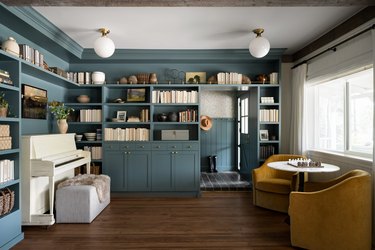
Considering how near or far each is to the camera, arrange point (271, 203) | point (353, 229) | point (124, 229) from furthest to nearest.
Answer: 1. point (271, 203)
2. point (124, 229)
3. point (353, 229)

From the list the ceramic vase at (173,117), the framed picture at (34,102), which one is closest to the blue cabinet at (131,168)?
the ceramic vase at (173,117)

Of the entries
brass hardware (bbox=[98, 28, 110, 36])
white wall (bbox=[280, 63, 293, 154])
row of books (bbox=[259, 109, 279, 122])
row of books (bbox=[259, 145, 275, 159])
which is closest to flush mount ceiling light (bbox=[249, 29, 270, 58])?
row of books (bbox=[259, 109, 279, 122])

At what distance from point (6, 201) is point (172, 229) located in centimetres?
196


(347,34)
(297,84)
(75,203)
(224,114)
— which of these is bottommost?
(75,203)

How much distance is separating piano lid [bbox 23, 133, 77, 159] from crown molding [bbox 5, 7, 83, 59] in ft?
4.81

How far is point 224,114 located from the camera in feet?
22.4

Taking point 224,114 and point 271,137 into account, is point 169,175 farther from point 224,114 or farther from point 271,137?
point 224,114

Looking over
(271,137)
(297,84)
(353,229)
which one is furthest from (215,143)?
(353,229)

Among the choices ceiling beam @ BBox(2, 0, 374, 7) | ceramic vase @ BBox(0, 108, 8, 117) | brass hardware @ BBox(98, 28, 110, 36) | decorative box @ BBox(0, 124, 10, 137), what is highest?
brass hardware @ BBox(98, 28, 110, 36)

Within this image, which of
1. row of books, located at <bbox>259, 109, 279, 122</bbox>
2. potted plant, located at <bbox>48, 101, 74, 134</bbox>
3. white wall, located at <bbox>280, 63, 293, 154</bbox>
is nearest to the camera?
potted plant, located at <bbox>48, 101, 74, 134</bbox>

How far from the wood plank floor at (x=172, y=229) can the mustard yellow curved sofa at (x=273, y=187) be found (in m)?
0.13

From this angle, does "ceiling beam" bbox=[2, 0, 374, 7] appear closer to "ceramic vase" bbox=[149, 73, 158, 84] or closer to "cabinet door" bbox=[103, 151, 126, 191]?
"ceramic vase" bbox=[149, 73, 158, 84]

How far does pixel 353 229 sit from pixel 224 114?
4569 millimetres

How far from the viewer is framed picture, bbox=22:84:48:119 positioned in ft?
11.9
